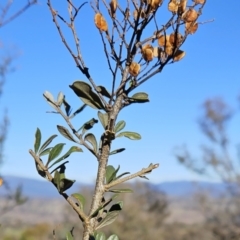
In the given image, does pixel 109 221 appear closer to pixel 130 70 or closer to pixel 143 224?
pixel 130 70

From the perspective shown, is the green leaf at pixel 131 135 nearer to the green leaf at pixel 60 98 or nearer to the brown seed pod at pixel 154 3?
the green leaf at pixel 60 98

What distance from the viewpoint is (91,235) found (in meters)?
0.84

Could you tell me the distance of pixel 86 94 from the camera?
0.95m

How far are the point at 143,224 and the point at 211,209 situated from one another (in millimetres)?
2966

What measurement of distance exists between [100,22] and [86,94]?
0.50ft

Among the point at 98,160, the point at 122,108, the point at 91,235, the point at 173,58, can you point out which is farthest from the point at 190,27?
the point at 91,235

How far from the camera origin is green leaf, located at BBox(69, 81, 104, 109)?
939 millimetres

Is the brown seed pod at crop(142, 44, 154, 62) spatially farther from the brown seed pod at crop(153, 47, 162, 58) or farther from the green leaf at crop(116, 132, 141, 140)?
the green leaf at crop(116, 132, 141, 140)

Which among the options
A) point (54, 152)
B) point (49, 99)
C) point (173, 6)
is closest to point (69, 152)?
point (54, 152)

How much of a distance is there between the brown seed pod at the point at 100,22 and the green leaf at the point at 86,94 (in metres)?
0.12

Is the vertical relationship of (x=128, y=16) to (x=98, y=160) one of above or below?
above

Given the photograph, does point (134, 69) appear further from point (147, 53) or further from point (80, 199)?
point (80, 199)

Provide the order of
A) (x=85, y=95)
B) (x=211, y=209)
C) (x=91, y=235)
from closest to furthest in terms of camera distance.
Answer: (x=91, y=235)
(x=85, y=95)
(x=211, y=209)

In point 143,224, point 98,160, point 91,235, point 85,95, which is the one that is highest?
point 85,95
